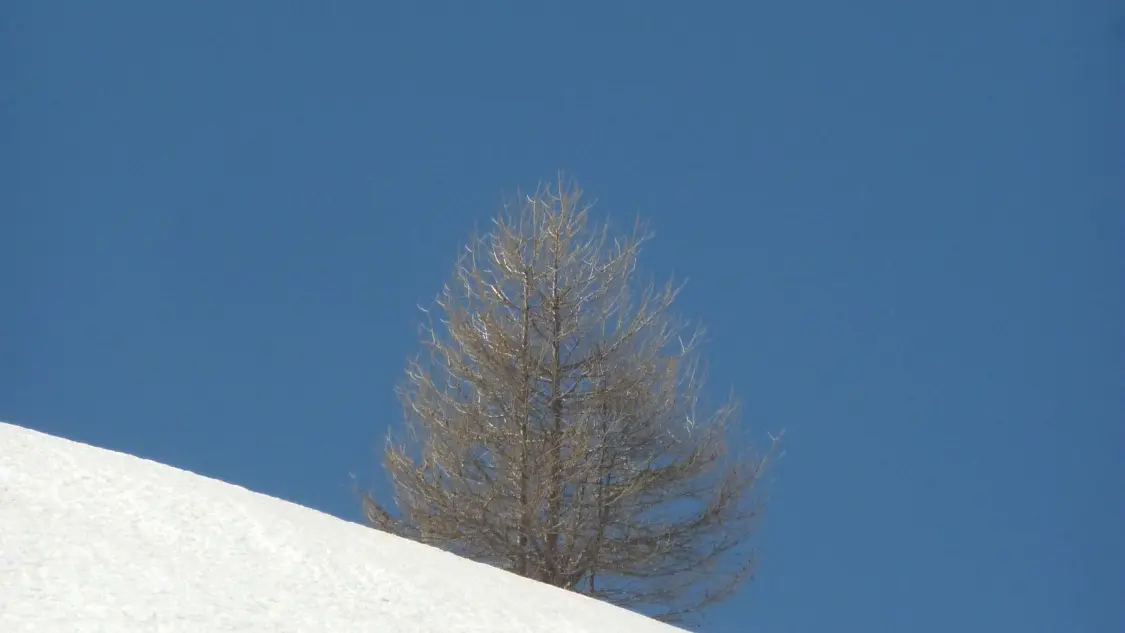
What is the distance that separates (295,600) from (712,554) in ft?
24.5

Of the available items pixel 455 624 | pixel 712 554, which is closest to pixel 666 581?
pixel 712 554

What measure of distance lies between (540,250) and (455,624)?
7.12 metres

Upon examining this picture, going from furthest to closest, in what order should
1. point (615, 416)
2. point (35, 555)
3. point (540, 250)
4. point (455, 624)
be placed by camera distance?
point (540, 250)
point (615, 416)
point (455, 624)
point (35, 555)

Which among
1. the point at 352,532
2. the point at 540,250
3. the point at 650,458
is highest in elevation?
the point at 540,250

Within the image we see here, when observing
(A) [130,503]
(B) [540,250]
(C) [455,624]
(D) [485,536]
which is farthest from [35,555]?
(B) [540,250]

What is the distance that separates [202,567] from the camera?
4738mm

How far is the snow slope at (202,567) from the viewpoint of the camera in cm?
423

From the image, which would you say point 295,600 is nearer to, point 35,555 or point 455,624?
point 455,624

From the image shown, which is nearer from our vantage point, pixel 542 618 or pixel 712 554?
pixel 542 618

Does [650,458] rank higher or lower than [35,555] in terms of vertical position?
higher

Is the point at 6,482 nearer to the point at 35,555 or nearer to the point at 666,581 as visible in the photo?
the point at 35,555

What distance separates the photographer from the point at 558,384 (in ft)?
36.6

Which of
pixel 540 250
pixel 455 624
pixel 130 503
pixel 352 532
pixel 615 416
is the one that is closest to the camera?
pixel 455 624

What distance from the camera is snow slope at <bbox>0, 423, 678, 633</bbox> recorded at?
13.9 ft
